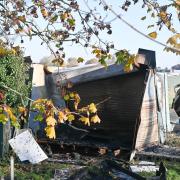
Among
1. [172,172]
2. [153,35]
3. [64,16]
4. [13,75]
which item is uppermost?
[64,16]

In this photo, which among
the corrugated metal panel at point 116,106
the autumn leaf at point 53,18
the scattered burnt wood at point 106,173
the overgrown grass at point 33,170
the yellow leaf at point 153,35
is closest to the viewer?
the yellow leaf at point 153,35

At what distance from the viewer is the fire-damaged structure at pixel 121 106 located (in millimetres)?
11352

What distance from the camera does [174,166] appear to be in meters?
10.5

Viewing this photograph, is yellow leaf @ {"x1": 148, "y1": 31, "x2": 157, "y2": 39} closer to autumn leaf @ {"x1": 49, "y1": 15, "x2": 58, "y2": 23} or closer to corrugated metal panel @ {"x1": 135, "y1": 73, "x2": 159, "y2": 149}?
autumn leaf @ {"x1": 49, "y1": 15, "x2": 58, "y2": 23}

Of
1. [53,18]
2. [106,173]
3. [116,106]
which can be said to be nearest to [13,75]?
[116,106]

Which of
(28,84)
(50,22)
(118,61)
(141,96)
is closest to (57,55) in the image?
(50,22)

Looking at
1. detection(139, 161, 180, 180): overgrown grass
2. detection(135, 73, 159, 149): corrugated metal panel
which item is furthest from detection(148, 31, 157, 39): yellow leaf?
detection(135, 73, 159, 149): corrugated metal panel

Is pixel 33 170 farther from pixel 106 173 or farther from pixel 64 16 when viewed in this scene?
pixel 64 16

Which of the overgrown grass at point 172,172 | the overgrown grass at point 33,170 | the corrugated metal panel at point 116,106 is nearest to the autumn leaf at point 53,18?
the overgrown grass at point 33,170

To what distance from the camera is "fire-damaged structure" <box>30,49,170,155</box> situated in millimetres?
11352

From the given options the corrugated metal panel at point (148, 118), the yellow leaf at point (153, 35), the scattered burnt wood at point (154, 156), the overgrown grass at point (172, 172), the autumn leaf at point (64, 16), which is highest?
the autumn leaf at point (64, 16)

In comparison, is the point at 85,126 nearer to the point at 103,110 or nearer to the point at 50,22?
the point at 103,110

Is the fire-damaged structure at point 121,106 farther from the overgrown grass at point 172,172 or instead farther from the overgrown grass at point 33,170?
the overgrown grass at point 33,170

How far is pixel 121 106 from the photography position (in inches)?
464
